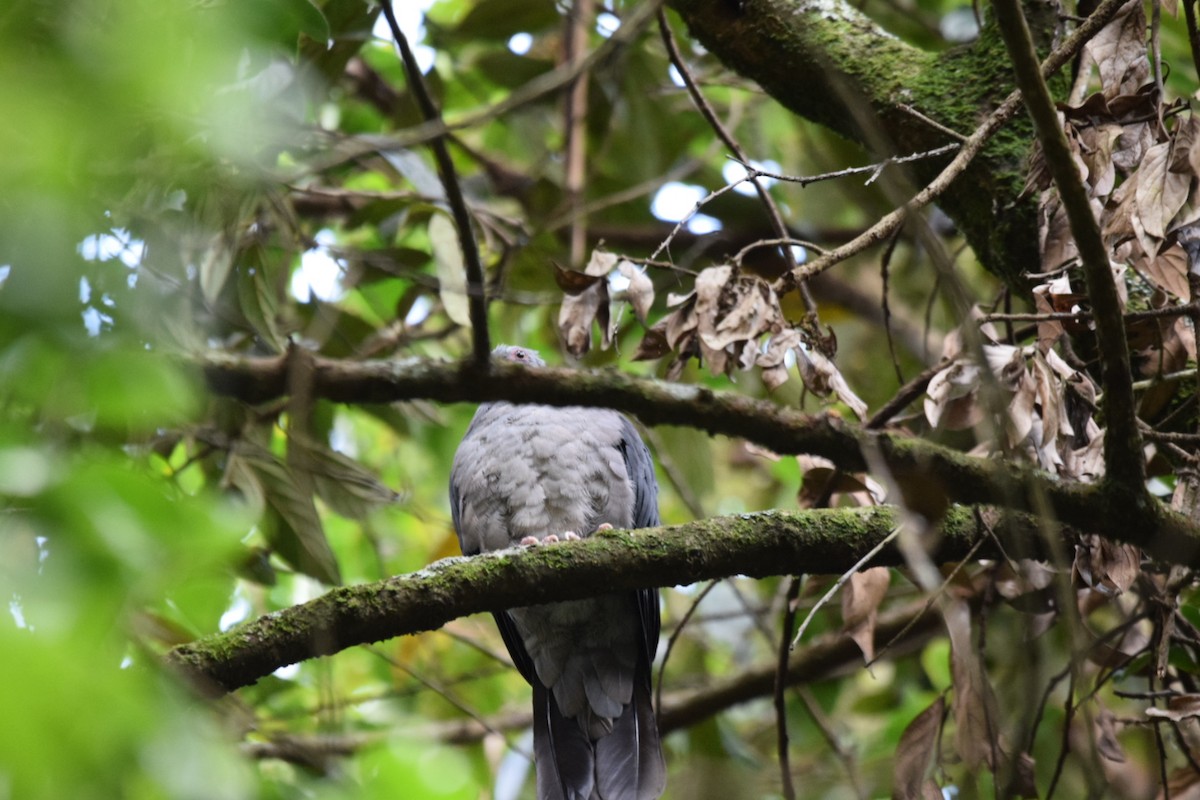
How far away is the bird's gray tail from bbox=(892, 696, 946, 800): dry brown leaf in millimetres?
1008

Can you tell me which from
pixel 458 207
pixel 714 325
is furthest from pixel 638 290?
pixel 458 207

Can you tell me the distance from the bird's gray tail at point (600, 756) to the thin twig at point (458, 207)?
2.41m

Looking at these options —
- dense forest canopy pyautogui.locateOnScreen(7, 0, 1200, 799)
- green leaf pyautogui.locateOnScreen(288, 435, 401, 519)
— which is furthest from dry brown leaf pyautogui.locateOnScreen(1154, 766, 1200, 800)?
green leaf pyautogui.locateOnScreen(288, 435, 401, 519)

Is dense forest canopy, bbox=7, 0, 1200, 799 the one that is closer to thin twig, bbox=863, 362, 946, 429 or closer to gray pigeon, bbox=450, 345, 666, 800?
thin twig, bbox=863, 362, 946, 429

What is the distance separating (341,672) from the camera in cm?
709

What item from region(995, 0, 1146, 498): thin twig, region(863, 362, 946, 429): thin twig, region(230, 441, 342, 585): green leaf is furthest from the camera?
region(230, 441, 342, 585): green leaf

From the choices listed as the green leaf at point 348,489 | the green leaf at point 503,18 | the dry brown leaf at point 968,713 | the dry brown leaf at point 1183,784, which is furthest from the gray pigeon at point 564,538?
the green leaf at point 503,18

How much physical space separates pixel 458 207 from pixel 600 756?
8.72ft

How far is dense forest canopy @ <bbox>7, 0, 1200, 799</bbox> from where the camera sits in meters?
1.27

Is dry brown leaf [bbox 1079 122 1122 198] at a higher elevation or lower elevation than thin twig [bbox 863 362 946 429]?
higher

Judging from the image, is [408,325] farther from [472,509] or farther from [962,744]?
[962,744]

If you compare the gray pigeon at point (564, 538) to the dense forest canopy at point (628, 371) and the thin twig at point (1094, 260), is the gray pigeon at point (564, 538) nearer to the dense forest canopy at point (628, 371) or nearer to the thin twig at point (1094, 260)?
the dense forest canopy at point (628, 371)

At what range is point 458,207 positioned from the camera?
225 cm

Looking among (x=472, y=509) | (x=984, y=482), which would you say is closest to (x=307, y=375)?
(x=984, y=482)
